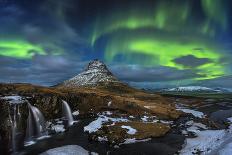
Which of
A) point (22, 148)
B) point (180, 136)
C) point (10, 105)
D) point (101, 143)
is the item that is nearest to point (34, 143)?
point (22, 148)

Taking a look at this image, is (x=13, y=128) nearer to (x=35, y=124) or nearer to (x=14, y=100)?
(x=35, y=124)

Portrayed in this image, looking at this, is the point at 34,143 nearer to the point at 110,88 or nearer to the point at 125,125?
the point at 125,125

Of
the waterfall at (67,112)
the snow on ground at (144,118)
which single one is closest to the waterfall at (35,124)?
the waterfall at (67,112)

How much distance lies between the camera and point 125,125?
54.6 m

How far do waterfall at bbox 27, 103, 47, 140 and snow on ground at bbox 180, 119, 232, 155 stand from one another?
2472cm

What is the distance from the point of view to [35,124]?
49.9m

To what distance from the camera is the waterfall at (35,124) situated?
48156 mm

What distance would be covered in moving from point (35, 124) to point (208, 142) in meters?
29.8

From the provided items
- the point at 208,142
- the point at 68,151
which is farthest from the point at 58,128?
the point at 208,142

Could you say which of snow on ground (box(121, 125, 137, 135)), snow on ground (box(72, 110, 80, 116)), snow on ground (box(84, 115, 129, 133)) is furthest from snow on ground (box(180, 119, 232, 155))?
snow on ground (box(72, 110, 80, 116))

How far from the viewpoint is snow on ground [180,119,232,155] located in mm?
39688

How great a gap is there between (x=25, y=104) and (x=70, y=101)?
19.3m

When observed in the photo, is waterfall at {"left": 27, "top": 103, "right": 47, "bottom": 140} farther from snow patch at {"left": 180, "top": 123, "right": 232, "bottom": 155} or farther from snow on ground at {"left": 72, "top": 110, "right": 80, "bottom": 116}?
snow patch at {"left": 180, "top": 123, "right": 232, "bottom": 155}

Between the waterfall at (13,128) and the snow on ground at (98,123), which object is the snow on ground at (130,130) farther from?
the waterfall at (13,128)
